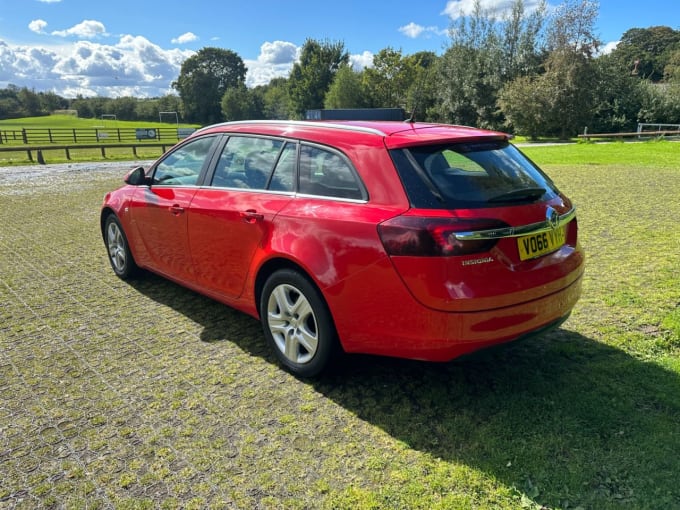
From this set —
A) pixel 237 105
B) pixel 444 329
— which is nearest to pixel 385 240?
pixel 444 329

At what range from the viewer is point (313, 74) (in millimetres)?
72000

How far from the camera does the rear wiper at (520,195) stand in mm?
2811

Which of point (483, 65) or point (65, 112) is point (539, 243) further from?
point (65, 112)

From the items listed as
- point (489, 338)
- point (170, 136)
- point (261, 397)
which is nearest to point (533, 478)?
point (489, 338)

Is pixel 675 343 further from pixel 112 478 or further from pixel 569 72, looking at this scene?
pixel 569 72

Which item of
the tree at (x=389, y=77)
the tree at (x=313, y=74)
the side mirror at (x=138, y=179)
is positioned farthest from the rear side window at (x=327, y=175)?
the tree at (x=313, y=74)

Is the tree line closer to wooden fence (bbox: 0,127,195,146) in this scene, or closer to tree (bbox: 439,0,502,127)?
tree (bbox: 439,0,502,127)

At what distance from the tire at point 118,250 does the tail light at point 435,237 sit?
12.0ft

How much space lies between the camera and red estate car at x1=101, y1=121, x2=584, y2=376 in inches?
104

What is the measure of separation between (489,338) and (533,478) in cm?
71

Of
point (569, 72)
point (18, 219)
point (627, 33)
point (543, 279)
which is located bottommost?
point (18, 219)

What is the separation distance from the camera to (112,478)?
2.46 m

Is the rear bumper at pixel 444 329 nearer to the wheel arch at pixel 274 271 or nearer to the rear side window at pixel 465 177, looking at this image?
the wheel arch at pixel 274 271

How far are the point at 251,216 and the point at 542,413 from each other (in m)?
2.25
